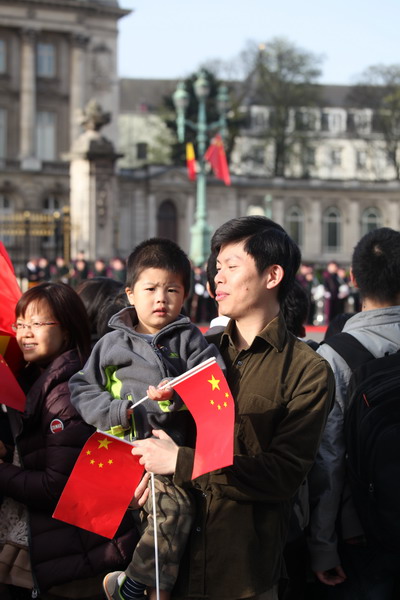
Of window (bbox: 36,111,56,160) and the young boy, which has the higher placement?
window (bbox: 36,111,56,160)

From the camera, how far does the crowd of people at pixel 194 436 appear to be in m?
3.18

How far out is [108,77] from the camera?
53688 mm

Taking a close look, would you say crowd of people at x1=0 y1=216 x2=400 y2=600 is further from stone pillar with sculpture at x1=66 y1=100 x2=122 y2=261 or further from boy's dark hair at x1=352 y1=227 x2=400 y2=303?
stone pillar with sculpture at x1=66 y1=100 x2=122 y2=261

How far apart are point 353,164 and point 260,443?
8046 cm

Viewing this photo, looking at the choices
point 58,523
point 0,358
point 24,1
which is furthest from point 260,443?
point 24,1

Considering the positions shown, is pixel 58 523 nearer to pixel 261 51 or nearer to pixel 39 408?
pixel 39 408

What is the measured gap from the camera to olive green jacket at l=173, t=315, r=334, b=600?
123 inches

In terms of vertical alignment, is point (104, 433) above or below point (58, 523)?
above

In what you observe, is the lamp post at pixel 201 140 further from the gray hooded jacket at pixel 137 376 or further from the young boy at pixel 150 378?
the gray hooded jacket at pixel 137 376

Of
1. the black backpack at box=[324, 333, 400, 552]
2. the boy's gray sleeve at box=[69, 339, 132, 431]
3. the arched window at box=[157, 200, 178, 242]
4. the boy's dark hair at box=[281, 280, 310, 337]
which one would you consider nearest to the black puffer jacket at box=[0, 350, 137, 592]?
the boy's gray sleeve at box=[69, 339, 132, 431]

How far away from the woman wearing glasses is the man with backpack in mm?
877

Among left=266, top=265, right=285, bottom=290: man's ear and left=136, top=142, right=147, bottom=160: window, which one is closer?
left=266, top=265, right=285, bottom=290: man's ear

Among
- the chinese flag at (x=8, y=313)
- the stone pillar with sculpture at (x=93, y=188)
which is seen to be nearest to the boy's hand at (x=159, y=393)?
the chinese flag at (x=8, y=313)

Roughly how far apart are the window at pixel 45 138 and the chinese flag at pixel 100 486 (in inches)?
1993
